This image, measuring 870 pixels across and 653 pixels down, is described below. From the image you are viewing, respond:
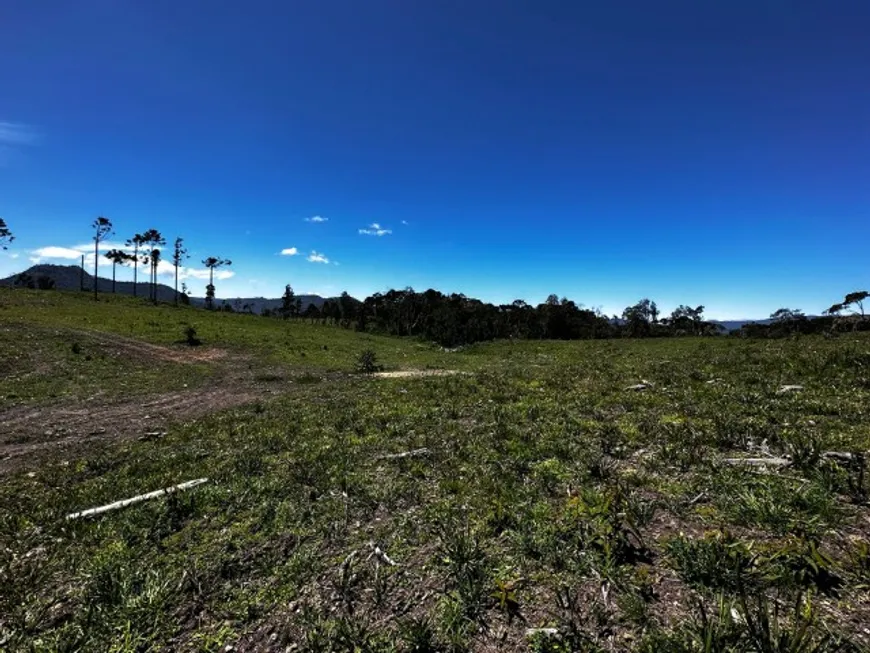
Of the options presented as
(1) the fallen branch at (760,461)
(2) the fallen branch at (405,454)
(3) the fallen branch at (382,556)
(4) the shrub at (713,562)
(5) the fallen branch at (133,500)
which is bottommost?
(5) the fallen branch at (133,500)

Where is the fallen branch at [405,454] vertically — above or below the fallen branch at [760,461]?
below

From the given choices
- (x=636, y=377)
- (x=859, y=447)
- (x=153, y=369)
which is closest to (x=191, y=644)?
(x=859, y=447)

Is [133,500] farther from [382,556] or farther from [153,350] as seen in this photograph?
[153,350]

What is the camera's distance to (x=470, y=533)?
586 centimetres

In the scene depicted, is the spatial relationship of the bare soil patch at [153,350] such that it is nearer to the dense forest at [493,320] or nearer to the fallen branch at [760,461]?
the fallen branch at [760,461]

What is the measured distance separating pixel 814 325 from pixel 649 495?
6957 centimetres

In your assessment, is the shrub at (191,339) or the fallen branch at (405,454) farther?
the shrub at (191,339)

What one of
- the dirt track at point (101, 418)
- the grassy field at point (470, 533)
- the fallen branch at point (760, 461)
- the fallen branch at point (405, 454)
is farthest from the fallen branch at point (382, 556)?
the dirt track at point (101, 418)

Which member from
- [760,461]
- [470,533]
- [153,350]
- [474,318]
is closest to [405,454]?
[470,533]

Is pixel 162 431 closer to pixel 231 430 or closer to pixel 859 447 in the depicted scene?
pixel 231 430

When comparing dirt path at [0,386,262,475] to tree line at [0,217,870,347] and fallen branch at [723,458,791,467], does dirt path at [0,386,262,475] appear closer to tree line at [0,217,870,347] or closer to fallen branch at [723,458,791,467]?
fallen branch at [723,458,791,467]

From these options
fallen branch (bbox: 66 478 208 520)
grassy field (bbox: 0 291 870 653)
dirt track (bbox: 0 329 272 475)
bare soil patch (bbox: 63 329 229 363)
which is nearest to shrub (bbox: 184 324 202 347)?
bare soil patch (bbox: 63 329 229 363)

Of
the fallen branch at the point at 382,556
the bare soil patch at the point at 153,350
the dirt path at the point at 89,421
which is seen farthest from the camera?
the bare soil patch at the point at 153,350

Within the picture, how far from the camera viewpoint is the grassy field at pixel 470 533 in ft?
13.6
